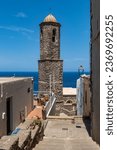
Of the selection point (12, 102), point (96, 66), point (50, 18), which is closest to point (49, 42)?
point (50, 18)

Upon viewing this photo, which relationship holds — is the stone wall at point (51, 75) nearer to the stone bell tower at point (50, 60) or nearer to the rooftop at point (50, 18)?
the stone bell tower at point (50, 60)

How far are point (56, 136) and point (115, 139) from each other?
8482mm

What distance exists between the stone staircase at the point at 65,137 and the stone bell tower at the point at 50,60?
20.1 meters

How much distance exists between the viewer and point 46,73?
40.8 m

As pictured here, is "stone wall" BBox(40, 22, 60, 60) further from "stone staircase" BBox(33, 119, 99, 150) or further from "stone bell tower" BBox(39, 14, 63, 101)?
"stone staircase" BBox(33, 119, 99, 150)

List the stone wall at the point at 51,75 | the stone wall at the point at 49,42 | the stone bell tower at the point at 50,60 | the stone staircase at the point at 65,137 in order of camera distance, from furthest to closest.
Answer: the stone wall at the point at 51,75
the stone bell tower at the point at 50,60
the stone wall at the point at 49,42
the stone staircase at the point at 65,137

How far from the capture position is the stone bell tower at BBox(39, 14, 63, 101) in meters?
40.5

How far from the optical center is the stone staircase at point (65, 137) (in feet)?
39.3

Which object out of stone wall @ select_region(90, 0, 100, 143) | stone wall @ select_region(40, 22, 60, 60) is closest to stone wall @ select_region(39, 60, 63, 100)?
stone wall @ select_region(40, 22, 60, 60)

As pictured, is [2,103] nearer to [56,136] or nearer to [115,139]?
[56,136]

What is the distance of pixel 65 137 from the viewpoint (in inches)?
595

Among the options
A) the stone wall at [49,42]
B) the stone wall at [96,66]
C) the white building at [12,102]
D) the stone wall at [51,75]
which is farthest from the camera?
the stone wall at [51,75]

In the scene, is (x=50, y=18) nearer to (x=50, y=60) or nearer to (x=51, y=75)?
(x=50, y=60)

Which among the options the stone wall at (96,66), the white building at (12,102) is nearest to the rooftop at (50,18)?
the white building at (12,102)
